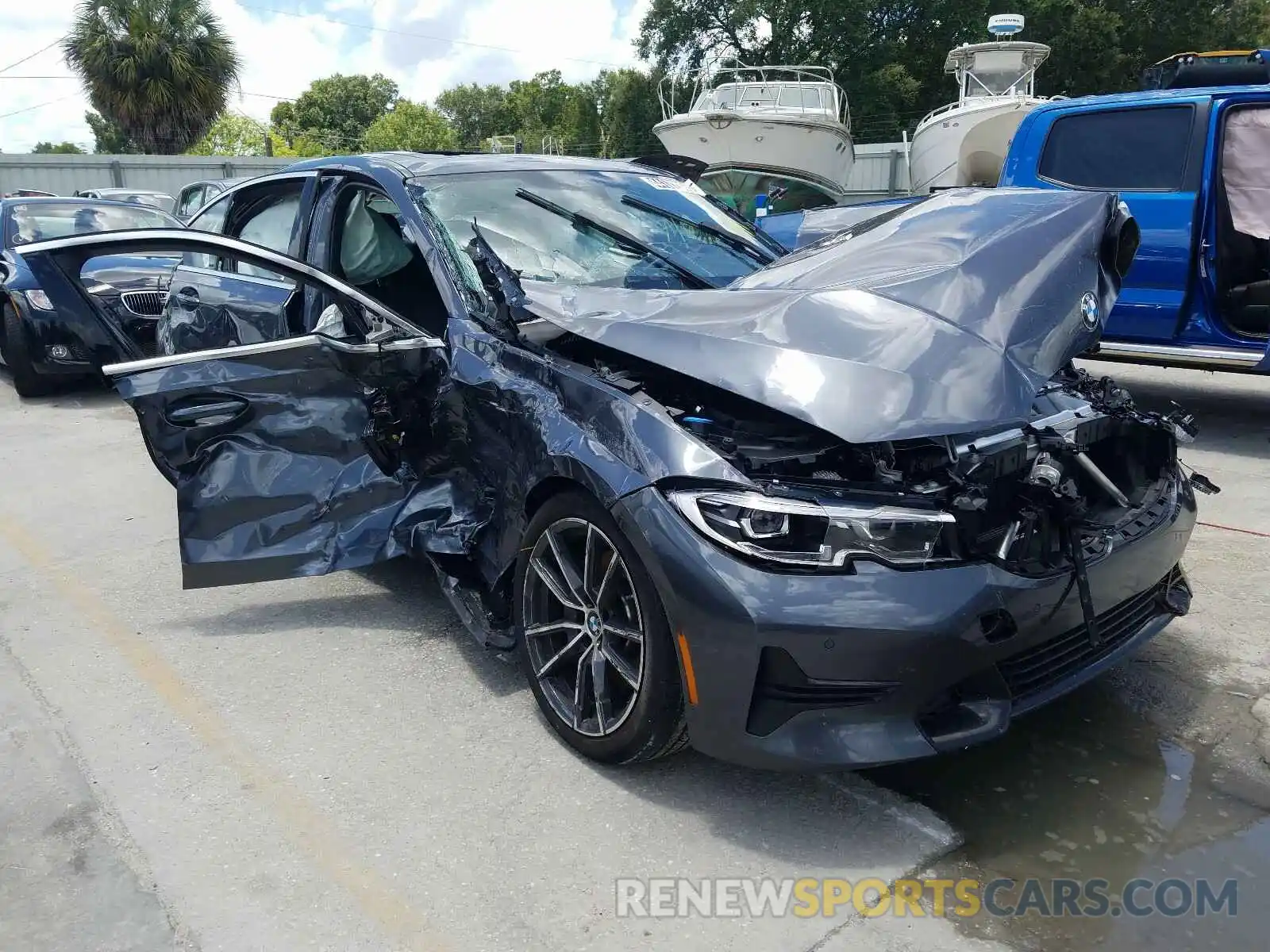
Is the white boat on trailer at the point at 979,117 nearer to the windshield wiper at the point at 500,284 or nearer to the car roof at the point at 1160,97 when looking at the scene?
the car roof at the point at 1160,97

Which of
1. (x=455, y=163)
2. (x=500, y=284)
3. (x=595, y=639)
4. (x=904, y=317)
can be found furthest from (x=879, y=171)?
(x=595, y=639)

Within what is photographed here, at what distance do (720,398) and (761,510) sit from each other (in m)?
0.56

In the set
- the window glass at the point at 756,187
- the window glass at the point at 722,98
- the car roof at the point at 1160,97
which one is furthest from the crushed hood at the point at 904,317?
the window glass at the point at 722,98

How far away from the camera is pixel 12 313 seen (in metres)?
8.61

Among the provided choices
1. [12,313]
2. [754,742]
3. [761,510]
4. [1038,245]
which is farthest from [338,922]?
[12,313]

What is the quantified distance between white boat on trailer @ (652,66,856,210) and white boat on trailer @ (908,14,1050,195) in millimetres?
1666

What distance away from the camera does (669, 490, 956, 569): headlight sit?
2.43 m

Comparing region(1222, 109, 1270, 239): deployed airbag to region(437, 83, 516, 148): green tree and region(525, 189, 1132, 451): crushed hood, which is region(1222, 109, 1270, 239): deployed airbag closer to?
region(525, 189, 1132, 451): crushed hood

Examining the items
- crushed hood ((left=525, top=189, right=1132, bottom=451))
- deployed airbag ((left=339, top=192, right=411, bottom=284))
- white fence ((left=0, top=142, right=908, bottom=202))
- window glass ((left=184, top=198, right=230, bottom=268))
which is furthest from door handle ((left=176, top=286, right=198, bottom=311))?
white fence ((left=0, top=142, right=908, bottom=202))

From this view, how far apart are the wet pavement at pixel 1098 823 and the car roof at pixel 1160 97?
4.83 metres

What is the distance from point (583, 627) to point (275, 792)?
1.02m

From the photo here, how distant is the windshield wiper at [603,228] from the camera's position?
13.2ft

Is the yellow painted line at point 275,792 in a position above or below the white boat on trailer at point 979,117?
below

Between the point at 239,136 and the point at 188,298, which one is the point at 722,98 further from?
the point at 239,136
